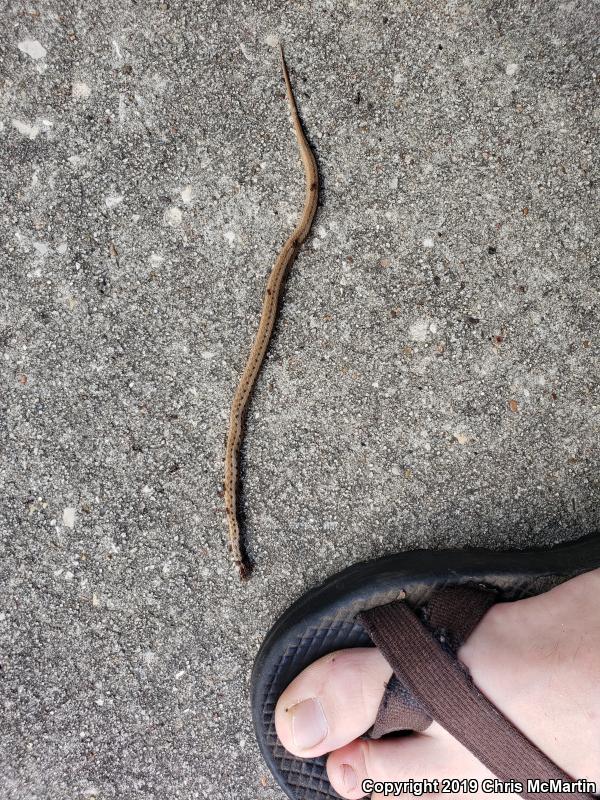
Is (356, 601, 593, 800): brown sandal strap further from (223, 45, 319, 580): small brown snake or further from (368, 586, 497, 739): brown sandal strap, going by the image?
(223, 45, 319, 580): small brown snake

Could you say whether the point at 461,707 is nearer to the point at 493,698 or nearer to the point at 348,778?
the point at 493,698

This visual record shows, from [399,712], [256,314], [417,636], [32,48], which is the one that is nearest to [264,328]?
[256,314]

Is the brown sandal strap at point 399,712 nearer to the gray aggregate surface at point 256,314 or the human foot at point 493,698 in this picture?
the human foot at point 493,698

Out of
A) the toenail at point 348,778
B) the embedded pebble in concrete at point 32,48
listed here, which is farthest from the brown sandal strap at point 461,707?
the embedded pebble in concrete at point 32,48

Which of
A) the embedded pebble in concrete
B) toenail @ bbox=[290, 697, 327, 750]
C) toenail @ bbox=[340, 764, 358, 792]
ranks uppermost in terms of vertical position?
the embedded pebble in concrete

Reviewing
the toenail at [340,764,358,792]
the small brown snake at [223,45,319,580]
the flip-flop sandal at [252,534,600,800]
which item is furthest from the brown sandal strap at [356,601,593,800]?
the small brown snake at [223,45,319,580]

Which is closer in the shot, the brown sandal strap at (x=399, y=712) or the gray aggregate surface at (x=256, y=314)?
the brown sandal strap at (x=399, y=712)
